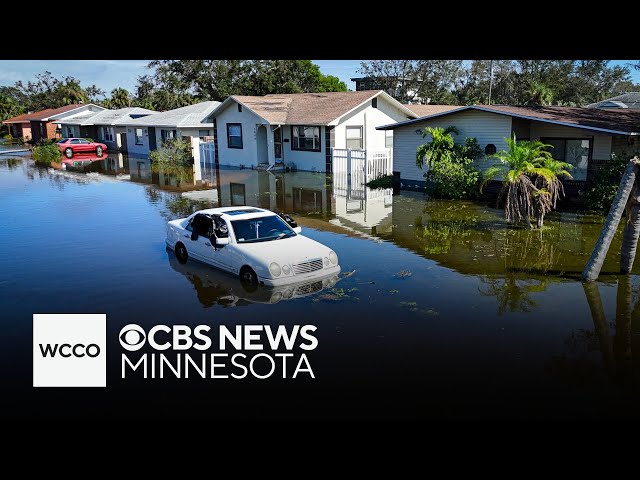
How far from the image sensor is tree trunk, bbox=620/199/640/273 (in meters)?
11.4

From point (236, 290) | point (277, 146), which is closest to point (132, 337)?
point (236, 290)

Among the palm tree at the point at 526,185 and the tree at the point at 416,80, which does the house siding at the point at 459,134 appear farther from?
the tree at the point at 416,80

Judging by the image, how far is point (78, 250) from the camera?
48.3ft

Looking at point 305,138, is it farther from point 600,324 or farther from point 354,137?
point 600,324

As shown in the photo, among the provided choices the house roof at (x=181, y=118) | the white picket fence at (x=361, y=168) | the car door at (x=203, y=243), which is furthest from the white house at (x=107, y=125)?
the car door at (x=203, y=243)

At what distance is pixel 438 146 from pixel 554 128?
443cm

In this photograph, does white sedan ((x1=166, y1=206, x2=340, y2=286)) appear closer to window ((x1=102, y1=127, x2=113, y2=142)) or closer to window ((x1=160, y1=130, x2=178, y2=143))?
window ((x1=160, y1=130, x2=178, y2=143))

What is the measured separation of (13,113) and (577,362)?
88414 mm

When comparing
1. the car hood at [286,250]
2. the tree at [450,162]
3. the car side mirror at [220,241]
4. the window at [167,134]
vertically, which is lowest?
the car hood at [286,250]

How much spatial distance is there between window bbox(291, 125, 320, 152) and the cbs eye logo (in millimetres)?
22850

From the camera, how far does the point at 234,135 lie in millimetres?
35344

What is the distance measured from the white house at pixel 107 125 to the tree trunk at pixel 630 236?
4198 cm

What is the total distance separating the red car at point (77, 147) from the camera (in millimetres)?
45906
